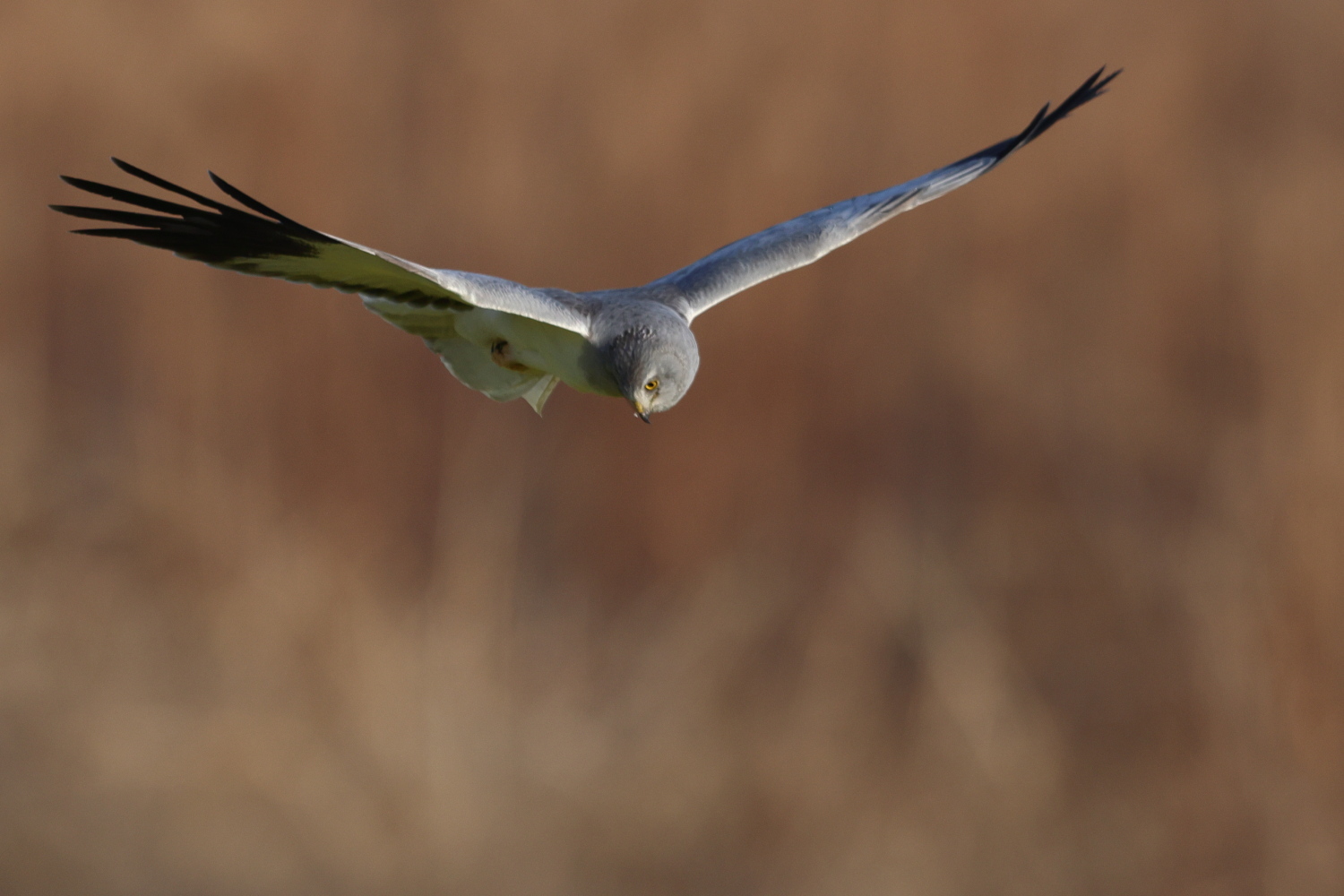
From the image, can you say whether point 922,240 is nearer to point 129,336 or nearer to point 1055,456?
A: point 1055,456

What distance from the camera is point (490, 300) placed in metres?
2.33

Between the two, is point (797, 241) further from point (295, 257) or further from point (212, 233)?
point (212, 233)

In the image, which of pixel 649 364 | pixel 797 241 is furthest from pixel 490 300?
pixel 797 241

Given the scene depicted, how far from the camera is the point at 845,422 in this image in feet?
21.4

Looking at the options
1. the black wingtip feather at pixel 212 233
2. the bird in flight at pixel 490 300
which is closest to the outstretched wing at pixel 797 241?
the bird in flight at pixel 490 300

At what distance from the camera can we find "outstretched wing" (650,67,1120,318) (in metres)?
2.90

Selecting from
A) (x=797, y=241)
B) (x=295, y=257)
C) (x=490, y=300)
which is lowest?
(x=490, y=300)

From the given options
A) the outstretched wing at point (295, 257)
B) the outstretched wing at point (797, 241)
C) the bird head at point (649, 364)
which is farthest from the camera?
the outstretched wing at point (797, 241)

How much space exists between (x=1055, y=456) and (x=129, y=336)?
3721mm

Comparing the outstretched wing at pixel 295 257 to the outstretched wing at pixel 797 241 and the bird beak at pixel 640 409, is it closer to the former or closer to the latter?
the bird beak at pixel 640 409

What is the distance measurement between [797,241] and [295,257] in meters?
0.99

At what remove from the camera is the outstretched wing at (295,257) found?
7.70 ft

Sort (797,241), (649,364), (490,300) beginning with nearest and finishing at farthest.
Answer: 1. (490,300)
2. (649,364)
3. (797,241)

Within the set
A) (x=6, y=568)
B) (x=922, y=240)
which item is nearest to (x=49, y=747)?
(x=6, y=568)
